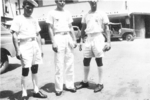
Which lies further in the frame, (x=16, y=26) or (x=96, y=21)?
(x=96, y=21)

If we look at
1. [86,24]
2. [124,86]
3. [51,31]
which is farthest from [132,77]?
[51,31]

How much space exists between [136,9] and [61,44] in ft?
63.7

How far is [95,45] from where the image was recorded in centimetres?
424

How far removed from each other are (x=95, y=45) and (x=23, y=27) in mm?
1516

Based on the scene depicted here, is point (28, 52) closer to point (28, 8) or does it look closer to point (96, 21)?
point (28, 8)

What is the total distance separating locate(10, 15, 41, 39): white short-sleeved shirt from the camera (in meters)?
3.76

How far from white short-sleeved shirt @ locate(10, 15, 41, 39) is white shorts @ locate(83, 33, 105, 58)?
121 cm

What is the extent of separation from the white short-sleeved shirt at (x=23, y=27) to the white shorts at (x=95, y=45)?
121 centimetres

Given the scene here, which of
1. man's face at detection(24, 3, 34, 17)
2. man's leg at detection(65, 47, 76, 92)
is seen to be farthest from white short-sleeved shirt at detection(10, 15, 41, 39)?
man's leg at detection(65, 47, 76, 92)

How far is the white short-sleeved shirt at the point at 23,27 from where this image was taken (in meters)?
3.76

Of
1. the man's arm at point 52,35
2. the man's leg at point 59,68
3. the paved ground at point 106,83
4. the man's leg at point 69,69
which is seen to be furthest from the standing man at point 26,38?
the paved ground at point 106,83

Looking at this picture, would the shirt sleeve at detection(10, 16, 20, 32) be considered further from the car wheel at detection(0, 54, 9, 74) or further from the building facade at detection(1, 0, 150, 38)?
the building facade at detection(1, 0, 150, 38)

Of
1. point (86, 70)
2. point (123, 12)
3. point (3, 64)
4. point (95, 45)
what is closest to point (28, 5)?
point (95, 45)

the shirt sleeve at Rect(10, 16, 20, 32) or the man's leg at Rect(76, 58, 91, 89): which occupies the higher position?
the shirt sleeve at Rect(10, 16, 20, 32)
